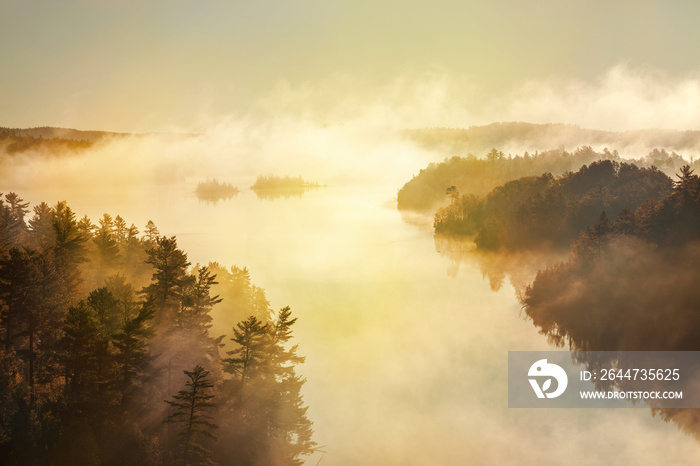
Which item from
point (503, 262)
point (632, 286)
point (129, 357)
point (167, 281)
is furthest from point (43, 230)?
point (503, 262)

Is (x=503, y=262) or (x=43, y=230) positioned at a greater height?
(x=43, y=230)

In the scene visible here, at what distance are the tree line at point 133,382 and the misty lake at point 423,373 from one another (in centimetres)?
673

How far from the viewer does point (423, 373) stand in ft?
197

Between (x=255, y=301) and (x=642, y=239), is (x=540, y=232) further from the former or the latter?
(x=255, y=301)

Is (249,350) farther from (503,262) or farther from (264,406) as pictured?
(503,262)

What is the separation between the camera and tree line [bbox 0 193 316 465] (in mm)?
38219

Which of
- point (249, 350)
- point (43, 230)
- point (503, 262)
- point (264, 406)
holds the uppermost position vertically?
point (43, 230)

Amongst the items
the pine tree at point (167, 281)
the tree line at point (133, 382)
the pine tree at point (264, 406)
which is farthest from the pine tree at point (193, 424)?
the pine tree at point (167, 281)

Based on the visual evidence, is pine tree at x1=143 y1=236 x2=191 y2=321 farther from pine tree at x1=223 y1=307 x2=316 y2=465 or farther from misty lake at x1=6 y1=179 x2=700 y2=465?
misty lake at x1=6 y1=179 x2=700 y2=465

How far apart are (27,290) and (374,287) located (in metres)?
63.2

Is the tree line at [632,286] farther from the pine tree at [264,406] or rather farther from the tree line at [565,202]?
the tree line at [565,202]

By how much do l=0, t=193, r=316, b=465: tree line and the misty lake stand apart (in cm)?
673

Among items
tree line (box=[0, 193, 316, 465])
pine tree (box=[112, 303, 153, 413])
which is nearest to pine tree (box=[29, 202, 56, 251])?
tree line (box=[0, 193, 316, 465])

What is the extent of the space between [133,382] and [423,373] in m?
30.1
